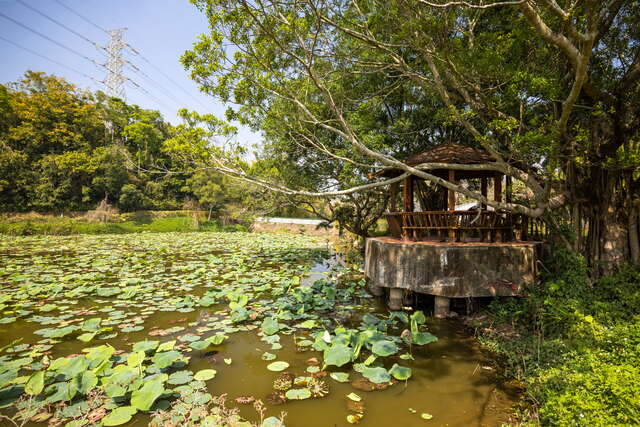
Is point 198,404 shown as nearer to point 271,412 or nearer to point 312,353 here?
point 271,412

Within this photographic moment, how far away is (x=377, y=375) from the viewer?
11.1 feet

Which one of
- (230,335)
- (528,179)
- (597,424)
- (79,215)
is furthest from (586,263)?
(79,215)

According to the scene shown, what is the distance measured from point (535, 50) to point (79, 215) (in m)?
32.2

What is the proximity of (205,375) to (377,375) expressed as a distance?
1.98 metres

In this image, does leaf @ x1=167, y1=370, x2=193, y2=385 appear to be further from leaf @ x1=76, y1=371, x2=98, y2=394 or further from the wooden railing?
the wooden railing

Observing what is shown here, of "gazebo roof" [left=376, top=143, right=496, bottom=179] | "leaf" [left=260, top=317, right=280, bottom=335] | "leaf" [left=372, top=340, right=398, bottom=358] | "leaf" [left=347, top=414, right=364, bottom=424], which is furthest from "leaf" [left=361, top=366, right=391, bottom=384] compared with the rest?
"gazebo roof" [left=376, top=143, right=496, bottom=179]

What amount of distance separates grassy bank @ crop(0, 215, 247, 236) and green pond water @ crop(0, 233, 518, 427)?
1502 centimetres

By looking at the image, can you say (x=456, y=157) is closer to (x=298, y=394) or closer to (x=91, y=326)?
(x=298, y=394)

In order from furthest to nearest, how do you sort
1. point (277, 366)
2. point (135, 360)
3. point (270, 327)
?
point (270, 327) → point (277, 366) → point (135, 360)

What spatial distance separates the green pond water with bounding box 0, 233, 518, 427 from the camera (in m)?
2.90

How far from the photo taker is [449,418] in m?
2.95

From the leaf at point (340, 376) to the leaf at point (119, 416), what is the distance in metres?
2.03

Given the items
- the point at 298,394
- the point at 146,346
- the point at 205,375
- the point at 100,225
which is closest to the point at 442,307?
the point at 298,394

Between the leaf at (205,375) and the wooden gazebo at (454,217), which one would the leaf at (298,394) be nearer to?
the leaf at (205,375)
